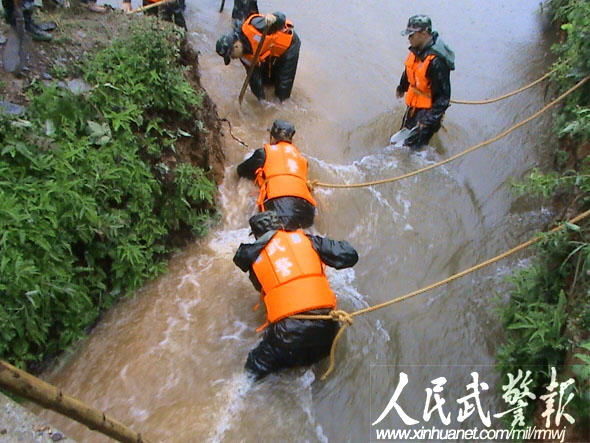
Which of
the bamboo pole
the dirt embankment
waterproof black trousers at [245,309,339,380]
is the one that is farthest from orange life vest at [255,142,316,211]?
the bamboo pole

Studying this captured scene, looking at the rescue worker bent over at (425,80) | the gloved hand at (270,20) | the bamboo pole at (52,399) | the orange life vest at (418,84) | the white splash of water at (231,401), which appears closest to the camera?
the bamboo pole at (52,399)

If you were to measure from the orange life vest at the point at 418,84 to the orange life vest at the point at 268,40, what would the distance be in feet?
5.59

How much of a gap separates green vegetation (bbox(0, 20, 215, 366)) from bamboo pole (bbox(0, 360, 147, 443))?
68.6 inches

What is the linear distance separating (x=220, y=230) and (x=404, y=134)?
2.90m

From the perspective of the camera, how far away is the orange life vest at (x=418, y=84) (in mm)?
6075

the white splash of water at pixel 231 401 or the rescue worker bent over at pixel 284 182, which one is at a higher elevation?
the rescue worker bent over at pixel 284 182

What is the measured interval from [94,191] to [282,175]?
1.86 metres

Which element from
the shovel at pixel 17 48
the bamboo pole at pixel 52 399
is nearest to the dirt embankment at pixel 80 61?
the shovel at pixel 17 48

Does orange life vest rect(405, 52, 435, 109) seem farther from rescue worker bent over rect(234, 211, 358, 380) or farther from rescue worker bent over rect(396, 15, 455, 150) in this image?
rescue worker bent over rect(234, 211, 358, 380)

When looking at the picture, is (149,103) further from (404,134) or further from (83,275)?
(404,134)

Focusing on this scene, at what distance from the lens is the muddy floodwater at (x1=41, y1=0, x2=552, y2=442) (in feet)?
13.0

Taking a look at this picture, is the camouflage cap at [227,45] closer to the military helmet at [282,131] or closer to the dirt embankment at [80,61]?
the dirt embankment at [80,61]

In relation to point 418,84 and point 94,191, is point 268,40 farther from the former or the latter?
point 94,191

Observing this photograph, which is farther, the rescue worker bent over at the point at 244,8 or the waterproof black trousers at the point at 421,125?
the rescue worker bent over at the point at 244,8
